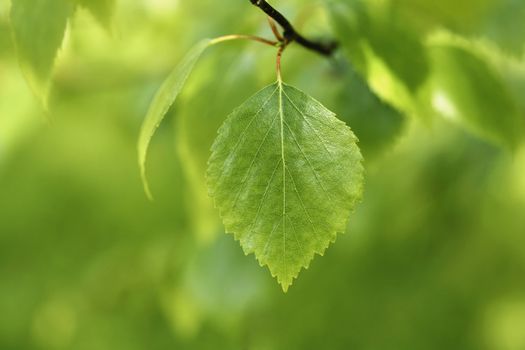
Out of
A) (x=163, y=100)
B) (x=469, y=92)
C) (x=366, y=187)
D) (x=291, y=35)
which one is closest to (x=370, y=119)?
(x=469, y=92)

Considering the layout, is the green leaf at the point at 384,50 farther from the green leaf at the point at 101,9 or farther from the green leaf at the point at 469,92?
the green leaf at the point at 101,9

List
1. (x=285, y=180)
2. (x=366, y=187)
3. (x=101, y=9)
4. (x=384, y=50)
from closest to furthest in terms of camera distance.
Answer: (x=285, y=180)
(x=101, y=9)
(x=384, y=50)
(x=366, y=187)

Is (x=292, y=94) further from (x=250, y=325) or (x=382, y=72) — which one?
(x=250, y=325)

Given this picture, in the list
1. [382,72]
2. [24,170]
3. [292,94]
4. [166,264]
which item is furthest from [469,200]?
[24,170]

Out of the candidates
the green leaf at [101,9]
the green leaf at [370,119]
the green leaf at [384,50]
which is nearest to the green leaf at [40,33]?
the green leaf at [101,9]

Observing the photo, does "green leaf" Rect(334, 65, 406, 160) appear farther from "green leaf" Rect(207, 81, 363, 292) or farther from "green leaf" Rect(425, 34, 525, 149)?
"green leaf" Rect(207, 81, 363, 292)

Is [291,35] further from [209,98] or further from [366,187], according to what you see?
[366,187]

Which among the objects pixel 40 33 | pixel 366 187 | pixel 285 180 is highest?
pixel 366 187

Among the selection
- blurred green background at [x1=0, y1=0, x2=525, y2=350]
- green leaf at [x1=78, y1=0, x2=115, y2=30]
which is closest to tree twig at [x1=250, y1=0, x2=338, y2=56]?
blurred green background at [x1=0, y1=0, x2=525, y2=350]
